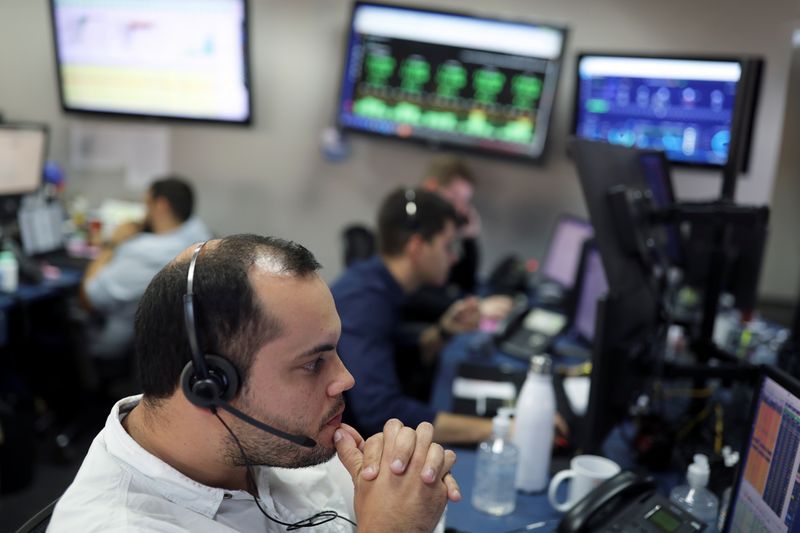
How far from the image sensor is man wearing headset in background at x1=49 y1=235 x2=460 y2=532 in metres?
0.86

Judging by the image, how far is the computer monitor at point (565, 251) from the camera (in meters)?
3.06

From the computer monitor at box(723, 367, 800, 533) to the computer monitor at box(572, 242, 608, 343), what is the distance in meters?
1.38

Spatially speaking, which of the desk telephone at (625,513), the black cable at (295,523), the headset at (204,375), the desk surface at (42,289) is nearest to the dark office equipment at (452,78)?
the desk surface at (42,289)

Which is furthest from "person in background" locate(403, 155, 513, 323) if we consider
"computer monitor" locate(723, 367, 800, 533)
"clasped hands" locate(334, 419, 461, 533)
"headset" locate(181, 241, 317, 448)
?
"headset" locate(181, 241, 317, 448)

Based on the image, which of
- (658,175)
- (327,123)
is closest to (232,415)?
(658,175)

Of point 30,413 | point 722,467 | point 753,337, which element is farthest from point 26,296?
point 753,337

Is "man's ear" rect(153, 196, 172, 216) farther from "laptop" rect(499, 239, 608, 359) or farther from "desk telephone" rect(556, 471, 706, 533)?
"desk telephone" rect(556, 471, 706, 533)

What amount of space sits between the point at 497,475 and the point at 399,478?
500mm

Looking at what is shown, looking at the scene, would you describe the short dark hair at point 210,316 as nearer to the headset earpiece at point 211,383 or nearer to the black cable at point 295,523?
the headset earpiece at point 211,383

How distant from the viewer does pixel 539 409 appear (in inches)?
55.7

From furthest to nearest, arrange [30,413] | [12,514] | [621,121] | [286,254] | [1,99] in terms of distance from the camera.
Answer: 1. [1,99]
2. [621,121]
3. [30,413]
4. [12,514]
5. [286,254]

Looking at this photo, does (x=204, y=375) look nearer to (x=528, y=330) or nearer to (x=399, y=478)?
(x=399, y=478)

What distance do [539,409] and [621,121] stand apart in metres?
2.21

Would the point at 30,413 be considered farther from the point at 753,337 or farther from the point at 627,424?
the point at 753,337
